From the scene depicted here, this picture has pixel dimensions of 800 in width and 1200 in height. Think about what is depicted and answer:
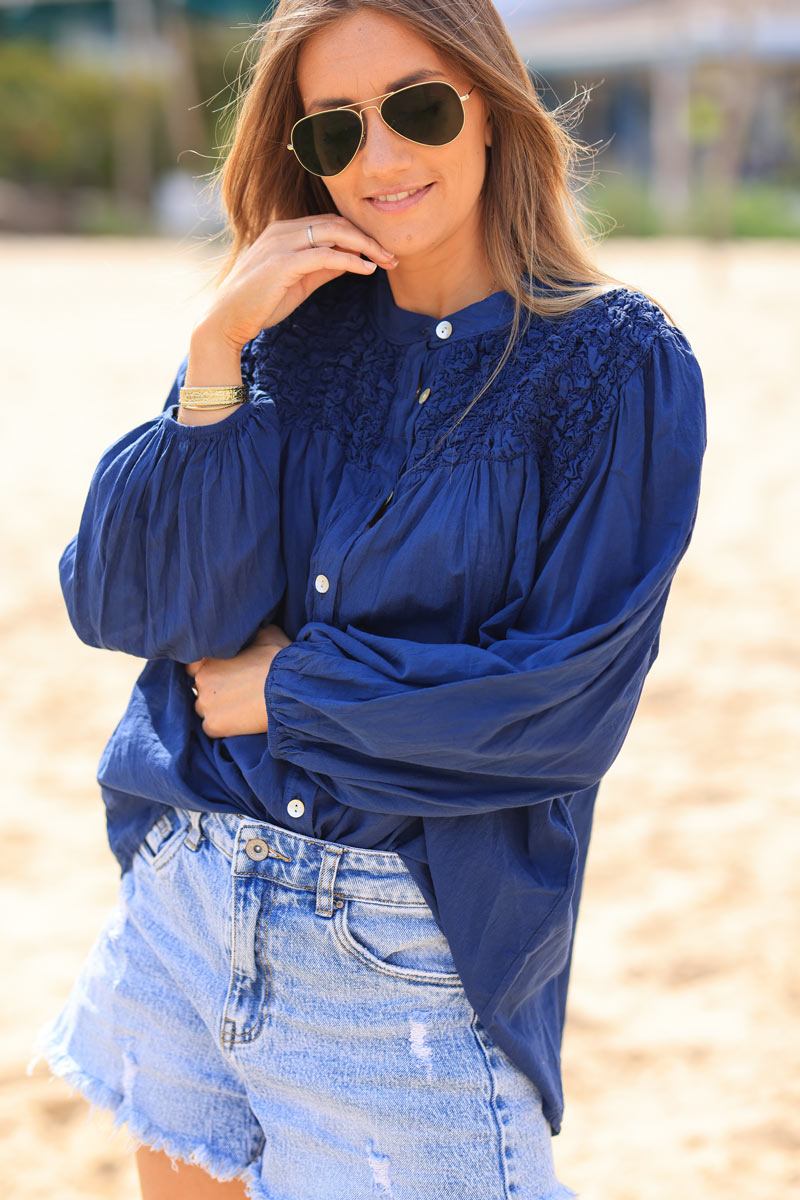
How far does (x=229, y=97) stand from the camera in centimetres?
2162

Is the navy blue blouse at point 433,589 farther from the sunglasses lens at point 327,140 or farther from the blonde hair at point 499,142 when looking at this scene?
the sunglasses lens at point 327,140

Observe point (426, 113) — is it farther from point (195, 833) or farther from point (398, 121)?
point (195, 833)

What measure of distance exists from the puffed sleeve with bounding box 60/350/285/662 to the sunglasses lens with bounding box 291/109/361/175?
1.18 feet

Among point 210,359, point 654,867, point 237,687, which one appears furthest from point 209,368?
point 654,867

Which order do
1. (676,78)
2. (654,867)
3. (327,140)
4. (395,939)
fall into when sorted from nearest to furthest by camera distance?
(395,939), (327,140), (654,867), (676,78)

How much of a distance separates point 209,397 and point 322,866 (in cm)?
69

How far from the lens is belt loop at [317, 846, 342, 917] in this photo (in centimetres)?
167

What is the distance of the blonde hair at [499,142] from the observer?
172 centimetres

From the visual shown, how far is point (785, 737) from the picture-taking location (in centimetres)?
489

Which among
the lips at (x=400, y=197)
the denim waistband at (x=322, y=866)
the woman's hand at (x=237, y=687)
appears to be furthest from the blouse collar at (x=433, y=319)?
the denim waistband at (x=322, y=866)

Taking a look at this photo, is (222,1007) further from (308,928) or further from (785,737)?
(785,737)

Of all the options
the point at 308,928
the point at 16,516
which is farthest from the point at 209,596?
the point at 16,516

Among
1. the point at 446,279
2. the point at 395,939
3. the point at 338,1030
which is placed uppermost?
the point at 446,279

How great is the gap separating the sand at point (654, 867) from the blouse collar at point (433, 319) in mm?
335
